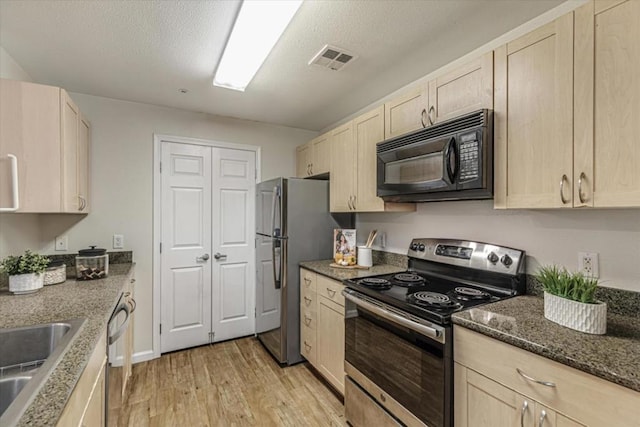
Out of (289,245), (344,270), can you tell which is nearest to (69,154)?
(289,245)

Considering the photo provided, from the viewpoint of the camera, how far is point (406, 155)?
191 cm

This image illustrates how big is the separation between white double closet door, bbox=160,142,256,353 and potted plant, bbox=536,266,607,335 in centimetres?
272

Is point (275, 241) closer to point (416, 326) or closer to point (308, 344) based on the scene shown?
point (308, 344)

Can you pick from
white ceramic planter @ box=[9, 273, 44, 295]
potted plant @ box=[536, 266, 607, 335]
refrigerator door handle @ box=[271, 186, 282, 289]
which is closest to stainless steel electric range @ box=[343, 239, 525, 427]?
potted plant @ box=[536, 266, 607, 335]

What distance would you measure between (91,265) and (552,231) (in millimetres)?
2904

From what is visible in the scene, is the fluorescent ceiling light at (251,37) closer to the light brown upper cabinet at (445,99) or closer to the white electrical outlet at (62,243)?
the light brown upper cabinet at (445,99)

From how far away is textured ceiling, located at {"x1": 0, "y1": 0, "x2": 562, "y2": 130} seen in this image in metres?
1.48

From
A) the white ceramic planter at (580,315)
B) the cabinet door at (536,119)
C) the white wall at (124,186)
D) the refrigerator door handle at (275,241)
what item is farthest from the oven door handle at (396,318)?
the white wall at (124,186)

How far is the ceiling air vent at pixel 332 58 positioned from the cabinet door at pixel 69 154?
158 centimetres

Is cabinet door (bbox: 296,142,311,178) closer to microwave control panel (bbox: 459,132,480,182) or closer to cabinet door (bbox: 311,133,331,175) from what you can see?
cabinet door (bbox: 311,133,331,175)

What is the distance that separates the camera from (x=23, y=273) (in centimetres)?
172

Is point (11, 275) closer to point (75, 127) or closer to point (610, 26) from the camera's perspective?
point (75, 127)

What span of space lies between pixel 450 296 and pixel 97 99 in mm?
3254

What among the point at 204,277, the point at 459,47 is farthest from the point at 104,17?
the point at 204,277
